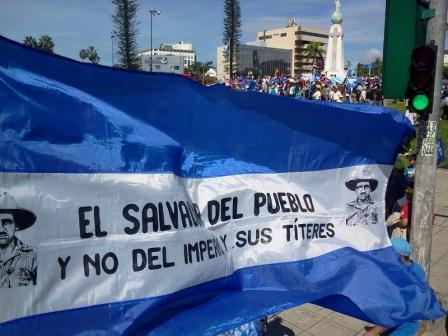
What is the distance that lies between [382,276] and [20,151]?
2.75 m

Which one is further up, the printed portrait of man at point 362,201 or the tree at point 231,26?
the tree at point 231,26

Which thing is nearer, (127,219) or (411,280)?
(127,219)

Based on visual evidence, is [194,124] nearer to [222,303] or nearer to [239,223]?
[239,223]

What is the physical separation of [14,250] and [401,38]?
12.4 feet

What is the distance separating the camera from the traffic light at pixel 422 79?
4.19m

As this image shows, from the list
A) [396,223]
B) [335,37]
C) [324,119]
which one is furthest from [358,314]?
[335,37]

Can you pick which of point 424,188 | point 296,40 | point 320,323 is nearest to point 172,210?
point 424,188

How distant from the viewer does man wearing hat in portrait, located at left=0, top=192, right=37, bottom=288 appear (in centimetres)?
219

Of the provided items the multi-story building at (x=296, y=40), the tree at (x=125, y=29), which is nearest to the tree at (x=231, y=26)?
the tree at (x=125, y=29)

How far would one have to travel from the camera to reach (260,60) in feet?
355

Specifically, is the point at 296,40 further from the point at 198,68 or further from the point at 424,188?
the point at 424,188

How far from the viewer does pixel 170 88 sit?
2.97 m

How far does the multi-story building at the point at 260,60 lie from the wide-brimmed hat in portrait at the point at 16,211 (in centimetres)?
8929

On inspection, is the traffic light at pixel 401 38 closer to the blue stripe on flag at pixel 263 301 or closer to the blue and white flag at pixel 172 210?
the blue and white flag at pixel 172 210
